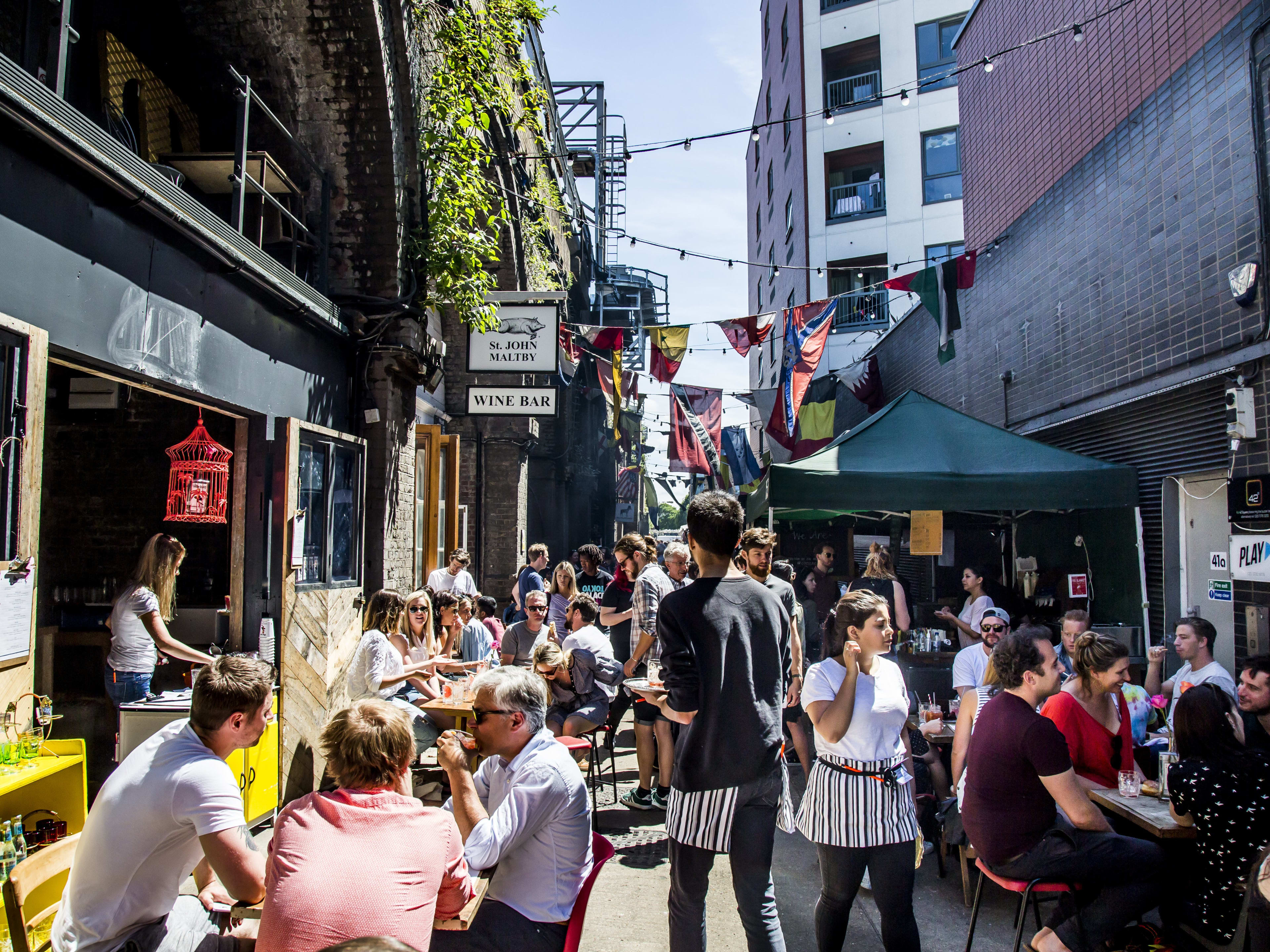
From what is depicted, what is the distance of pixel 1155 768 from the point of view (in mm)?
4555

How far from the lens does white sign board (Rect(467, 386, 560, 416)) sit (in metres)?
9.60

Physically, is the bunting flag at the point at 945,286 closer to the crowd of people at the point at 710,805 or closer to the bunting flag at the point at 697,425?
the bunting flag at the point at 697,425

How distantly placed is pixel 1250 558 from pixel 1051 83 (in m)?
6.74

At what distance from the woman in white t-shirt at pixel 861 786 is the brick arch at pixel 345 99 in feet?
18.8

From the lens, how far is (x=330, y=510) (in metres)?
6.85

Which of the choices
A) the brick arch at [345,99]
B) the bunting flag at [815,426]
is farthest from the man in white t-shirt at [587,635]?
the bunting flag at [815,426]

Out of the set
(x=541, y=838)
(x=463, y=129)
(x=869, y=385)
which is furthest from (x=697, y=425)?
(x=541, y=838)

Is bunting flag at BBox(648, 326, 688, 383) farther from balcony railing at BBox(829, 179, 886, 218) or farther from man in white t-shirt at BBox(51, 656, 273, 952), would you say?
balcony railing at BBox(829, 179, 886, 218)

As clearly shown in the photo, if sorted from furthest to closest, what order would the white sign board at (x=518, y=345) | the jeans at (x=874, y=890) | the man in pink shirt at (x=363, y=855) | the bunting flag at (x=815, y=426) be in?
the bunting flag at (x=815, y=426) → the white sign board at (x=518, y=345) → the jeans at (x=874, y=890) → the man in pink shirt at (x=363, y=855)

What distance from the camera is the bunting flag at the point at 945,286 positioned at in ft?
34.1

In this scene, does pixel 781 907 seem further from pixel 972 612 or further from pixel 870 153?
pixel 870 153

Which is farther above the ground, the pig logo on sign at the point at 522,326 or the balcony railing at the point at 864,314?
the balcony railing at the point at 864,314

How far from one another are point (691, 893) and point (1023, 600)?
7584mm

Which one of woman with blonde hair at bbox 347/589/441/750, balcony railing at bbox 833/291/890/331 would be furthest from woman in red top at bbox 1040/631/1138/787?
balcony railing at bbox 833/291/890/331
